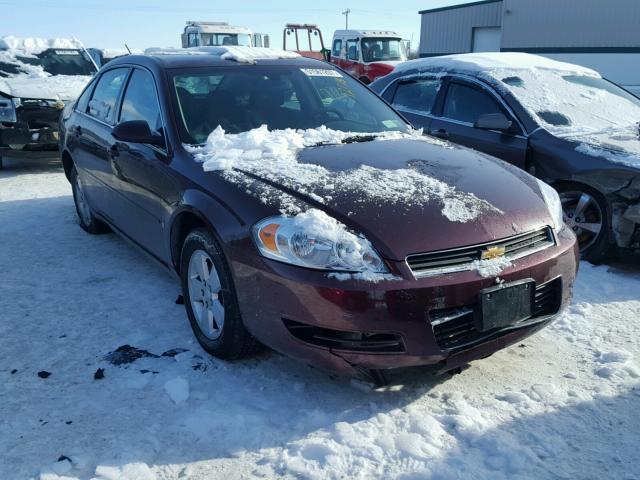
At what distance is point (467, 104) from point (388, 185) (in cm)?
309

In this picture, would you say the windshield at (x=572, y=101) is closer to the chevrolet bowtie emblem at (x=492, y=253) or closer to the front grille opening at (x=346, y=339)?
the chevrolet bowtie emblem at (x=492, y=253)

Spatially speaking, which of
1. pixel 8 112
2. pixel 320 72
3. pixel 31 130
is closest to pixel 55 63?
pixel 8 112

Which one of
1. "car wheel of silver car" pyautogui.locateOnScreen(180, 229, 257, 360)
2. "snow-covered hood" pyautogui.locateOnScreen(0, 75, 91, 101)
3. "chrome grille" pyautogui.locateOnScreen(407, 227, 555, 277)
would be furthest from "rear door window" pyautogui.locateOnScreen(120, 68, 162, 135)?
"snow-covered hood" pyautogui.locateOnScreen(0, 75, 91, 101)

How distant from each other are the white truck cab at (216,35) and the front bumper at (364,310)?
17855mm

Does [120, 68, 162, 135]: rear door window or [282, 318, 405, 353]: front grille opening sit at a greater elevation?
[120, 68, 162, 135]: rear door window

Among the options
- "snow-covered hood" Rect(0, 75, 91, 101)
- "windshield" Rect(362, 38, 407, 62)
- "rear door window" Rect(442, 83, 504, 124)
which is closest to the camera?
"rear door window" Rect(442, 83, 504, 124)

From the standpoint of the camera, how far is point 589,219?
471 centimetres

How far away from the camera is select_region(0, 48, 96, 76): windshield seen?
9.62 m

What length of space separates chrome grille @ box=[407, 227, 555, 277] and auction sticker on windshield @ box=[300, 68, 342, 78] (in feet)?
7.36

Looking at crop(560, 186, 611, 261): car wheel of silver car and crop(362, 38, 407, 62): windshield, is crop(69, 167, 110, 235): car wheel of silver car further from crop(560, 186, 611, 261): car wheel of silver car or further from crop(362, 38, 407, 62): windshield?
crop(362, 38, 407, 62): windshield

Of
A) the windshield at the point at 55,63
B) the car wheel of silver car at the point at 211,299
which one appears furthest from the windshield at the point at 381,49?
the car wheel of silver car at the point at 211,299

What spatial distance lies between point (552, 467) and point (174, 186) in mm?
2430

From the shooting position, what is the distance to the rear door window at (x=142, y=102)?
3.80 metres

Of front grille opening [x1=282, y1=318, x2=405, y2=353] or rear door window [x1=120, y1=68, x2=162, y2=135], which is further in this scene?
rear door window [x1=120, y1=68, x2=162, y2=135]
